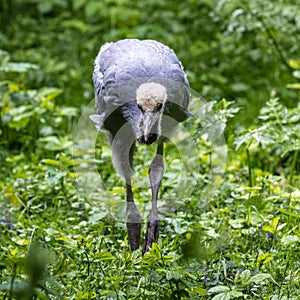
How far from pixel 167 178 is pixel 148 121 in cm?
130

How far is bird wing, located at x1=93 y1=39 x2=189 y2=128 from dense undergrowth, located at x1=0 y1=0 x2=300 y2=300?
53cm

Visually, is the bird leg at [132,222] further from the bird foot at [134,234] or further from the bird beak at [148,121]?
the bird beak at [148,121]

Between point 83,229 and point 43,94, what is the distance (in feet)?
6.40

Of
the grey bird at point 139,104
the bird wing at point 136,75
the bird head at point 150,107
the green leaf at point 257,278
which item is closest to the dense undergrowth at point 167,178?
the green leaf at point 257,278

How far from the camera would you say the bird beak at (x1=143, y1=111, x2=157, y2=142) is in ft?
12.8

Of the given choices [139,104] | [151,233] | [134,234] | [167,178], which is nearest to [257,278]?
[151,233]

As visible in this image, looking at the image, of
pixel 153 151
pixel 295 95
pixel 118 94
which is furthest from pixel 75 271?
pixel 295 95

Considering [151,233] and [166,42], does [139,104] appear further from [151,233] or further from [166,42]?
[166,42]

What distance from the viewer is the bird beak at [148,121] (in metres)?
3.91

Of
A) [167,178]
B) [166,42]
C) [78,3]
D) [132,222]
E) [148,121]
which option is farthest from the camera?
[78,3]

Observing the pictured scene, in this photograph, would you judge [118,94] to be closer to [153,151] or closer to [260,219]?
[260,219]

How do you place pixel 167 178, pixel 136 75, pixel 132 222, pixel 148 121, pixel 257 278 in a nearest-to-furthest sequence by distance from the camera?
pixel 257 278
pixel 148 121
pixel 136 75
pixel 132 222
pixel 167 178

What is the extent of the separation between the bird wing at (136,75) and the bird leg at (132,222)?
514mm

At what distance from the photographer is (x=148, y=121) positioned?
12.9 feet
